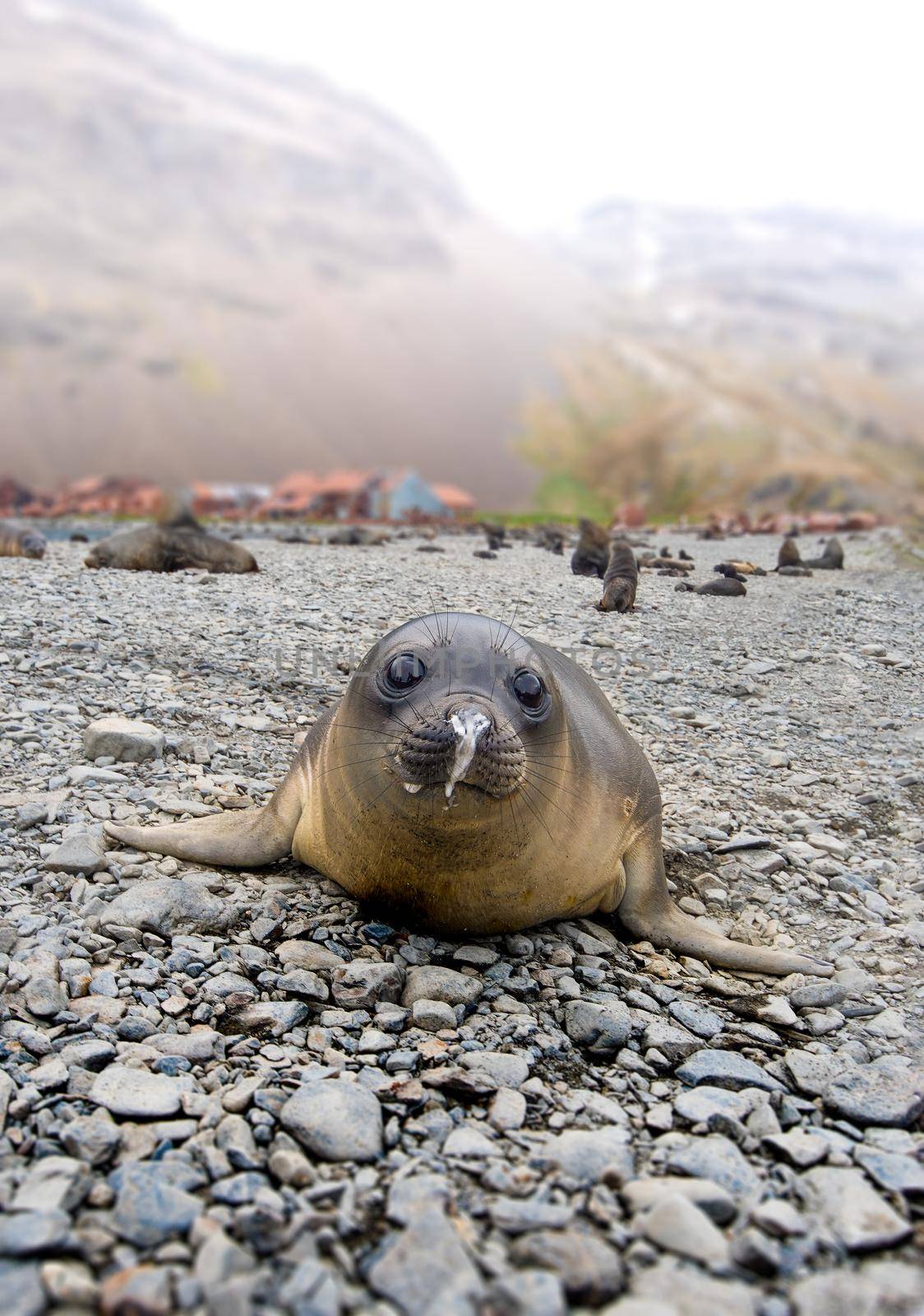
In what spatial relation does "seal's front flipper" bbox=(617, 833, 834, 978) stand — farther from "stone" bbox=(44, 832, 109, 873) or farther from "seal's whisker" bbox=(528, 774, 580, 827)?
"stone" bbox=(44, 832, 109, 873)

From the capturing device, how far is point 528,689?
2922 millimetres

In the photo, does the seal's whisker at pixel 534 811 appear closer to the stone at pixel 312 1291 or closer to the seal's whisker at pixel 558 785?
the seal's whisker at pixel 558 785

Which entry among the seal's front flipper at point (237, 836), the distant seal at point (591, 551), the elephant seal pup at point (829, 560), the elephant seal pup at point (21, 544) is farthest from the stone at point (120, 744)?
the elephant seal pup at point (21, 544)

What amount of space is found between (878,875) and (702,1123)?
76.2 inches

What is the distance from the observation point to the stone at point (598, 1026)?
254cm

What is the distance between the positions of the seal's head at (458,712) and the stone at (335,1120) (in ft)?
2.47

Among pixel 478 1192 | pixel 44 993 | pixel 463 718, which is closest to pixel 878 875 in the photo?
pixel 463 718

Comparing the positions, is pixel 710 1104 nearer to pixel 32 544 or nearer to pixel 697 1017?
pixel 697 1017

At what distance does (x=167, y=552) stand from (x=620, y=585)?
437cm

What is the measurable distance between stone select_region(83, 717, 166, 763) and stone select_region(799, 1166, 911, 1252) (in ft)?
10.2

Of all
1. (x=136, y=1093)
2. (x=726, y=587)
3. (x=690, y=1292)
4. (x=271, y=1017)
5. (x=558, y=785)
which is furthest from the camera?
(x=726, y=587)

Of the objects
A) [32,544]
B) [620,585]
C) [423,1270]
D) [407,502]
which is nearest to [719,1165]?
[423,1270]

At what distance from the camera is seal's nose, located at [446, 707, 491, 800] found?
240 cm

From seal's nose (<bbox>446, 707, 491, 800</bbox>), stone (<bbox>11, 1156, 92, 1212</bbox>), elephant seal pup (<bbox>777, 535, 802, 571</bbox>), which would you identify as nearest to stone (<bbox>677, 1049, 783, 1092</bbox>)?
seal's nose (<bbox>446, 707, 491, 800</bbox>)
